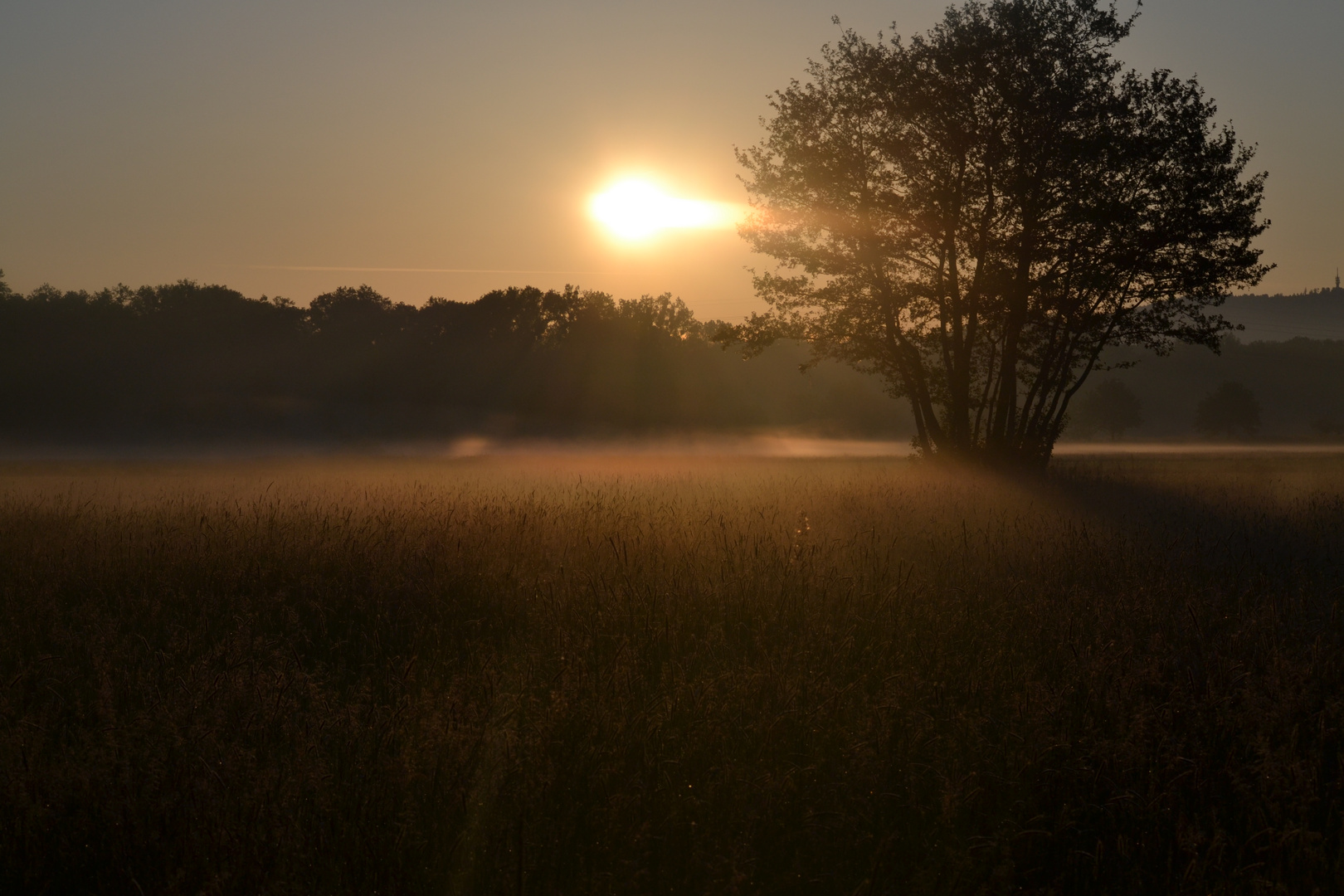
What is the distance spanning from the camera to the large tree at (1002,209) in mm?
20000

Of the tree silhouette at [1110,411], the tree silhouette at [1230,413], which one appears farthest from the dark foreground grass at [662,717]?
the tree silhouette at [1230,413]

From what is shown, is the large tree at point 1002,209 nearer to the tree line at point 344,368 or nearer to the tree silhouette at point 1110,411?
the tree line at point 344,368

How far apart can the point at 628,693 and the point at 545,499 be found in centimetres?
896

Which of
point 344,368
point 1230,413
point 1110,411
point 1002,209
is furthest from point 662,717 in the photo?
point 1230,413

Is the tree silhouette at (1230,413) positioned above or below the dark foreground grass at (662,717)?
above

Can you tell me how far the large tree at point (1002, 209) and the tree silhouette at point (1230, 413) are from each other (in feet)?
280

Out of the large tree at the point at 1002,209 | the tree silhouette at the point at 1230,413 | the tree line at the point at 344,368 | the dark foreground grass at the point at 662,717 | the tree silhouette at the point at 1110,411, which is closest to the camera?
the dark foreground grass at the point at 662,717

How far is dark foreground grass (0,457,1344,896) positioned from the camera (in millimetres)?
3273

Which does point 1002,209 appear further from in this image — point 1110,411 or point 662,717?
point 1110,411

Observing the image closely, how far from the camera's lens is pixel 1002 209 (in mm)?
20750

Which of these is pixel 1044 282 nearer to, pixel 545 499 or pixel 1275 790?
→ pixel 545 499

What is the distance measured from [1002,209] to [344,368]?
63.6m

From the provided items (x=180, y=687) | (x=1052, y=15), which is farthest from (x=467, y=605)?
(x=1052, y=15)

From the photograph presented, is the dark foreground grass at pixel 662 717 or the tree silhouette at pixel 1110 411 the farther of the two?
the tree silhouette at pixel 1110 411
